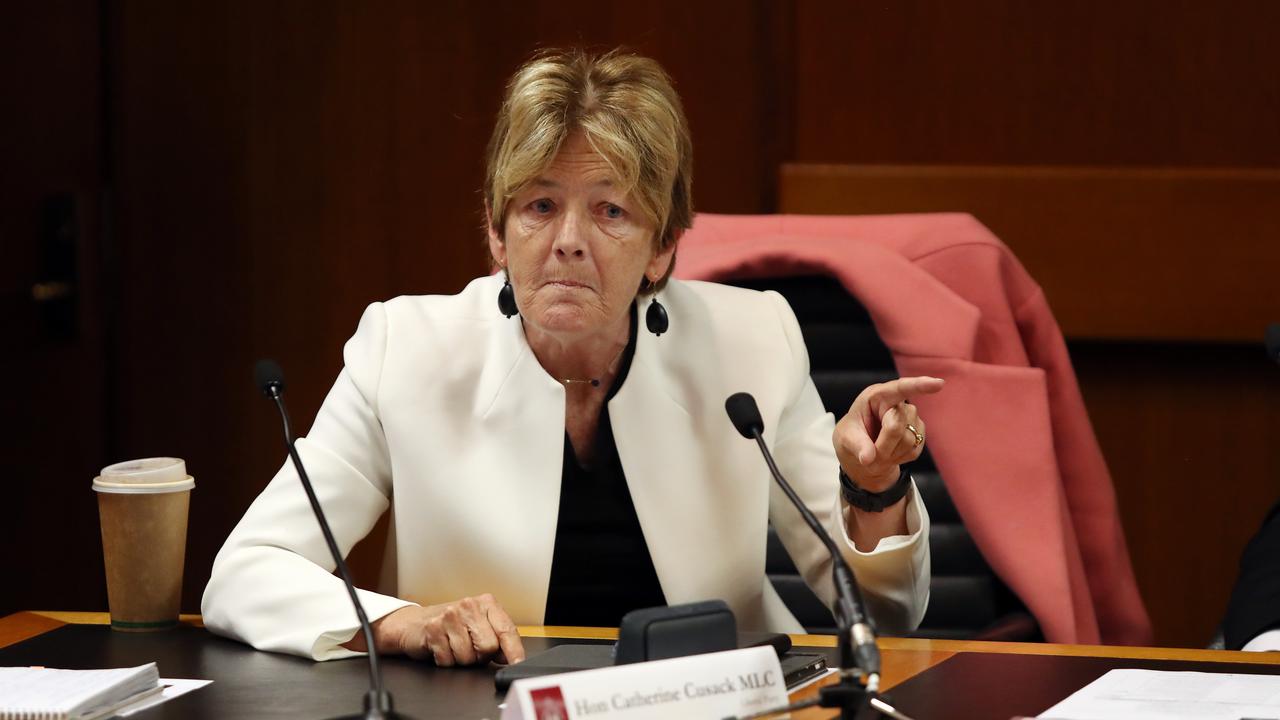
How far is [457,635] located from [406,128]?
1949 mm

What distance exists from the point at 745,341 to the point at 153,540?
2.39 feet

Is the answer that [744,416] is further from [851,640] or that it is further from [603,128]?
[603,128]

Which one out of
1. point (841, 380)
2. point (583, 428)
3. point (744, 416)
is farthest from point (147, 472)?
point (841, 380)

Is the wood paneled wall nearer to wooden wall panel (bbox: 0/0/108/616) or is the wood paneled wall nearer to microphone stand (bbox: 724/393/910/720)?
wooden wall panel (bbox: 0/0/108/616)

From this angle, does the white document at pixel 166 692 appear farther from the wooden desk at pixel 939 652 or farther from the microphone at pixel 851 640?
the microphone at pixel 851 640

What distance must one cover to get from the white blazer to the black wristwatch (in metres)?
0.03

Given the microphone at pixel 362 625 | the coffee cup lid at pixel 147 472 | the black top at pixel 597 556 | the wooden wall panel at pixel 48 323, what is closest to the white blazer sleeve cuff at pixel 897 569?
the black top at pixel 597 556

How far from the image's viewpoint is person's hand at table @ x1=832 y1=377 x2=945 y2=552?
4.89 ft

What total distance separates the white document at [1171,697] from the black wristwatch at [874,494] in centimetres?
34

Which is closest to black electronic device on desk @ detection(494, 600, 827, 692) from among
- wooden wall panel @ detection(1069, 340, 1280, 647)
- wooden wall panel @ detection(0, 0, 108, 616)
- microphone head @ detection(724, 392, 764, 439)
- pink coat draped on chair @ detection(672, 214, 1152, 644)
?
microphone head @ detection(724, 392, 764, 439)

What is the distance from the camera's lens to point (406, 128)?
10.4ft

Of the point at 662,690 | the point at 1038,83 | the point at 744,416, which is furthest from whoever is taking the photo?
the point at 1038,83

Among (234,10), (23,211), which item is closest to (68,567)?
(23,211)

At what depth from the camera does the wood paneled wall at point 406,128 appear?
9.14ft
